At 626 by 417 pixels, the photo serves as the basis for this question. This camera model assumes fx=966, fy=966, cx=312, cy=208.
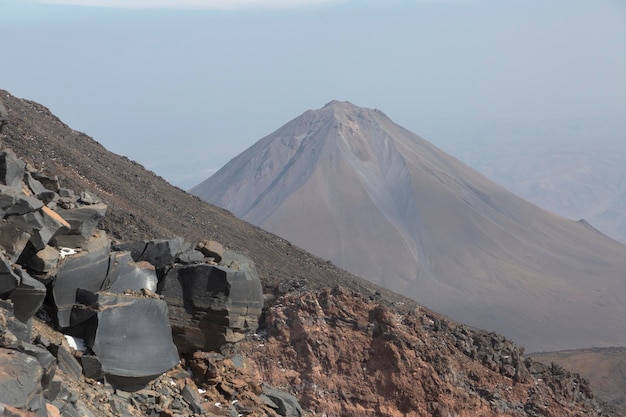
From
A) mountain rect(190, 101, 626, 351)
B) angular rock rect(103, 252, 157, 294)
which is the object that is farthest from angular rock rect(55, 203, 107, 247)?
mountain rect(190, 101, 626, 351)

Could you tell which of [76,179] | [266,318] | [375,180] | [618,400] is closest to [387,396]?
[266,318]

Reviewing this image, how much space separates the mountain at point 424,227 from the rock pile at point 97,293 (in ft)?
277

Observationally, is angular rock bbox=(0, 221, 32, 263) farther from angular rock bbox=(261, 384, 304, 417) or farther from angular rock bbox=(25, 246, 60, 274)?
angular rock bbox=(261, 384, 304, 417)

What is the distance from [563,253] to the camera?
129 m

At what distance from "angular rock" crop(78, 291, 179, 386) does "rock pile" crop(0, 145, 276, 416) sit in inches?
0.6

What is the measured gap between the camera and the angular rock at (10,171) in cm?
1512

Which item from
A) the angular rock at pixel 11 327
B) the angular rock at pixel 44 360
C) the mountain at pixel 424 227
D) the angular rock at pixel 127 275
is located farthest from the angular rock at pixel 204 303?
the mountain at pixel 424 227

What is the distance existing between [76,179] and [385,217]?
9603cm

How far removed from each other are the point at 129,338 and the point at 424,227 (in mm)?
119841

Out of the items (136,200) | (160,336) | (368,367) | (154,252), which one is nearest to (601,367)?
(136,200)

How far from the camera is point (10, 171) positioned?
15180mm

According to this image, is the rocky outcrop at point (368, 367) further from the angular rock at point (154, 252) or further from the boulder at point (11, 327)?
the boulder at point (11, 327)

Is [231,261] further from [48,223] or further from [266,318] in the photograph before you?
[266,318]

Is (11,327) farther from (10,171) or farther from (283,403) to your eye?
(283,403)
